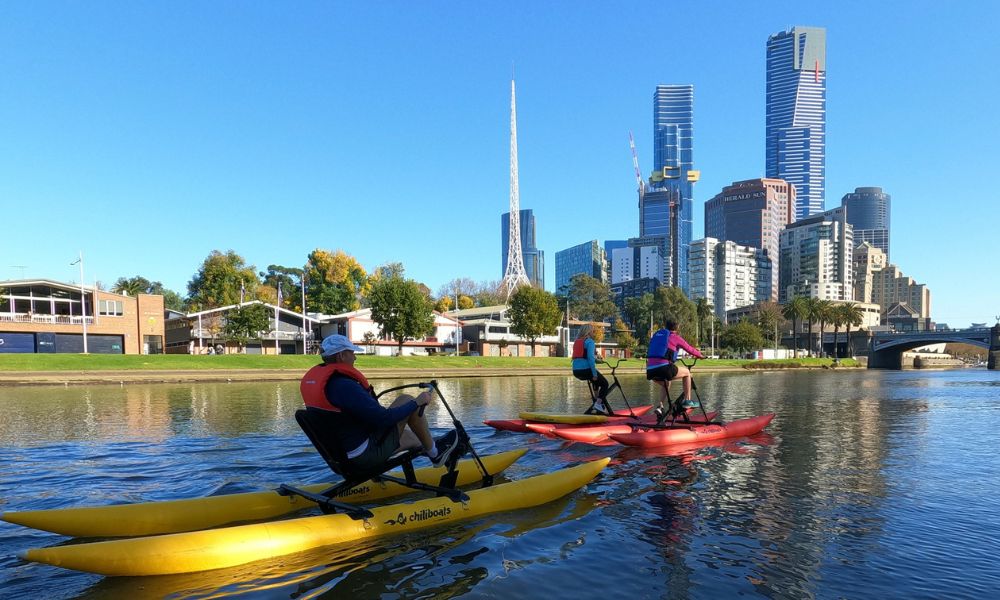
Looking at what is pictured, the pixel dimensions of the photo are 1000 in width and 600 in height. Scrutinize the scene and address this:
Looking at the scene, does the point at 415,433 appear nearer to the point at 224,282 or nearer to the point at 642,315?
the point at 224,282

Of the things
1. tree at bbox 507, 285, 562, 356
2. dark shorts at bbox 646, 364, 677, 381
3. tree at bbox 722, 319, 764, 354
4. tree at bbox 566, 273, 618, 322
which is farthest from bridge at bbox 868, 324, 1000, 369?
dark shorts at bbox 646, 364, 677, 381

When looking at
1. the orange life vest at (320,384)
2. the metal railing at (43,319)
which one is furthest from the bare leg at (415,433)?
the metal railing at (43,319)

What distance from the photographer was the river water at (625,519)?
6.02 m

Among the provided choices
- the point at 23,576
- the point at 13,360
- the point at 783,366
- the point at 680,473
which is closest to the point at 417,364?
the point at 13,360

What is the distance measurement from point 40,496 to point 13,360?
144ft

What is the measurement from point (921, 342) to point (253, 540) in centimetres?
13816

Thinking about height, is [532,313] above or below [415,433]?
above

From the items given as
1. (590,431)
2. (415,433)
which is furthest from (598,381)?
(415,433)

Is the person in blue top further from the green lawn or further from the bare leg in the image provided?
the green lawn

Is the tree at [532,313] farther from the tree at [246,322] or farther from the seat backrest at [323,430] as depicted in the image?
the seat backrest at [323,430]

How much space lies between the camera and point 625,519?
326 inches

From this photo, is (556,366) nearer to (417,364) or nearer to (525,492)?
(417,364)

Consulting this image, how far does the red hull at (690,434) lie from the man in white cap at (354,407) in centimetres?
746

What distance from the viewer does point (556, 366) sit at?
69.6 metres
